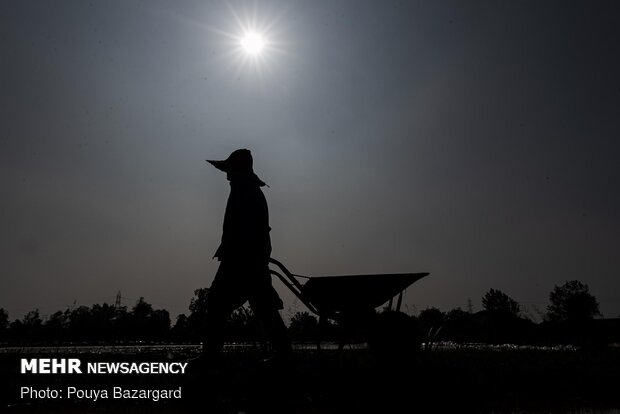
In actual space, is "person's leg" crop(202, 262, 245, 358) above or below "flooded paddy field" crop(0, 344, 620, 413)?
above

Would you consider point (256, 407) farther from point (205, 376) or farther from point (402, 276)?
point (402, 276)

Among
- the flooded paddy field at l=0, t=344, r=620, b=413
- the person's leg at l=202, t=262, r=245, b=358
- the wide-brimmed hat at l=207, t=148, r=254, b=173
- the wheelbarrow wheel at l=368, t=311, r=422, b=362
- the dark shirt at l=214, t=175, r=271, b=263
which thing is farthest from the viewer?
the wheelbarrow wheel at l=368, t=311, r=422, b=362

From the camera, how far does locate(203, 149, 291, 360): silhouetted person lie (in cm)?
502

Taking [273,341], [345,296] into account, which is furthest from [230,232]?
[345,296]

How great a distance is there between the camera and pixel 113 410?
4.25 m

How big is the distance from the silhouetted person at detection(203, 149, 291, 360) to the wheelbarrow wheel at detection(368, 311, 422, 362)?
1.53m

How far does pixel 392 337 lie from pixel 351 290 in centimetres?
87

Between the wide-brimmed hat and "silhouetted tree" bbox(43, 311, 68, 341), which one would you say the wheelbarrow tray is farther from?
"silhouetted tree" bbox(43, 311, 68, 341)

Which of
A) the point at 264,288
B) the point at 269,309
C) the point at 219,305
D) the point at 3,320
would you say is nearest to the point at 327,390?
the point at 269,309

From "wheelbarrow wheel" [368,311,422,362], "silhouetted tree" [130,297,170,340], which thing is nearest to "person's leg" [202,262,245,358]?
"wheelbarrow wheel" [368,311,422,362]

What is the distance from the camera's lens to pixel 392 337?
6.00 meters

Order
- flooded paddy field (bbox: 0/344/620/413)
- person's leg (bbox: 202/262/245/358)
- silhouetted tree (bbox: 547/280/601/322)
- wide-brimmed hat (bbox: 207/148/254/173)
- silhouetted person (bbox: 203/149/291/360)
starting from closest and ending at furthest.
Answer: flooded paddy field (bbox: 0/344/620/413) < person's leg (bbox: 202/262/245/358) < silhouetted person (bbox: 203/149/291/360) < wide-brimmed hat (bbox: 207/148/254/173) < silhouetted tree (bbox: 547/280/601/322)

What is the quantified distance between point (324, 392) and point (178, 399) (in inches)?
64.1

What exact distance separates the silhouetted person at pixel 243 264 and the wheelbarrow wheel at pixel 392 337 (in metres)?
1.53
